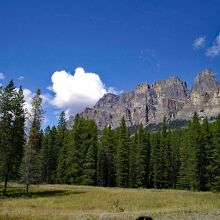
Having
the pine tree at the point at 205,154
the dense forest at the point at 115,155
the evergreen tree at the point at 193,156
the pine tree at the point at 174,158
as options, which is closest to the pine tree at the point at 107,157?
the dense forest at the point at 115,155

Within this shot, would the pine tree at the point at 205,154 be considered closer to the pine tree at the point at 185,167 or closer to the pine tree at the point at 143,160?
the pine tree at the point at 185,167

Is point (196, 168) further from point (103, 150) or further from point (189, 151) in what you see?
point (103, 150)

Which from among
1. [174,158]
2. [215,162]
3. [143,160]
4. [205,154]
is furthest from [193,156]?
[174,158]

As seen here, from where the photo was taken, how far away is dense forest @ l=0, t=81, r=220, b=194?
54.3 meters

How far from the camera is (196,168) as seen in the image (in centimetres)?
7688

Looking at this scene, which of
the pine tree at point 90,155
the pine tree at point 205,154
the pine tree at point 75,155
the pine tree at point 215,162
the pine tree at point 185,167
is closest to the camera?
the pine tree at point 215,162

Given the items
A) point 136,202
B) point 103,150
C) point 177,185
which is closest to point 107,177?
point 103,150

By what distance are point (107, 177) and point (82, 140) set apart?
1903cm

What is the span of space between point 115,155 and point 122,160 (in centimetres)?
436

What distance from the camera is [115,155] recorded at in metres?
91.8

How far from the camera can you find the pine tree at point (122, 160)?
88.0m

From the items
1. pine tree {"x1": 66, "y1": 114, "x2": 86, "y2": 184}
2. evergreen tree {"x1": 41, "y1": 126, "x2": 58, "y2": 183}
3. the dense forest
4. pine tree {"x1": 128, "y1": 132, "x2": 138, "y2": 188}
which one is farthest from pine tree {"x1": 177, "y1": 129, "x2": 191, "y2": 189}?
evergreen tree {"x1": 41, "y1": 126, "x2": 58, "y2": 183}

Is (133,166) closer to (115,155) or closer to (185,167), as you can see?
(115,155)

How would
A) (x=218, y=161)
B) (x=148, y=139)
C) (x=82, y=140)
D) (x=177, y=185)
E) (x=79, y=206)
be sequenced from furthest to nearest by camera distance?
1. (x=148, y=139)
2. (x=177, y=185)
3. (x=82, y=140)
4. (x=218, y=161)
5. (x=79, y=206)
